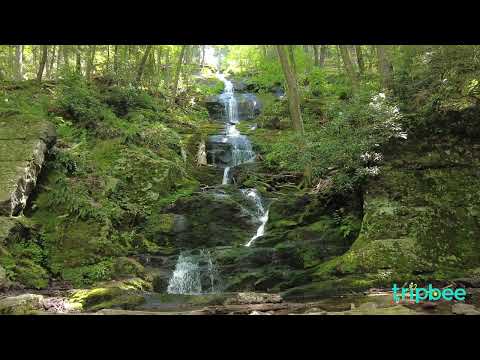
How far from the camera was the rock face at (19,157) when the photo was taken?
817 cm

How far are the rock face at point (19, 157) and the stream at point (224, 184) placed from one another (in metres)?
3.84

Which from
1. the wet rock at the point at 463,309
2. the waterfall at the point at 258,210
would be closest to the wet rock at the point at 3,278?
the waterfall at the point at 258,210

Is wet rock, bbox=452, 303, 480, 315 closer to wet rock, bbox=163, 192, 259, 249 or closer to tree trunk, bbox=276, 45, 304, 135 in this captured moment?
wet rock, bbox=163, 192, 259, 249

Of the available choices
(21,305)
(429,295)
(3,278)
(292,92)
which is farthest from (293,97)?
(21,305)

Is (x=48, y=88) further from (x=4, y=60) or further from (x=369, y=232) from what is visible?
(x=369, y=232)

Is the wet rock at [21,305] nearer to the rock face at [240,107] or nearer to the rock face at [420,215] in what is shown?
the rock face at [420,215]

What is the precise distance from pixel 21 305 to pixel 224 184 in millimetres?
9499

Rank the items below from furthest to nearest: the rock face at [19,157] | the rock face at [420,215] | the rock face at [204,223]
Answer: the rock face at [204,223] → the rock face at [19,157] → the rock face at [420,215]

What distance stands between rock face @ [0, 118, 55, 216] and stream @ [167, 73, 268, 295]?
3.84 meters

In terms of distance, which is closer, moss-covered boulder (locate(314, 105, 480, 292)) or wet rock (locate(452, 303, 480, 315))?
wet rock (locate(452, 303, 480, 315))

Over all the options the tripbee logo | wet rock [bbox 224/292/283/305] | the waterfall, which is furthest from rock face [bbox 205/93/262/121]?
the tripbee logo

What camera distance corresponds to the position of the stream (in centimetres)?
860
